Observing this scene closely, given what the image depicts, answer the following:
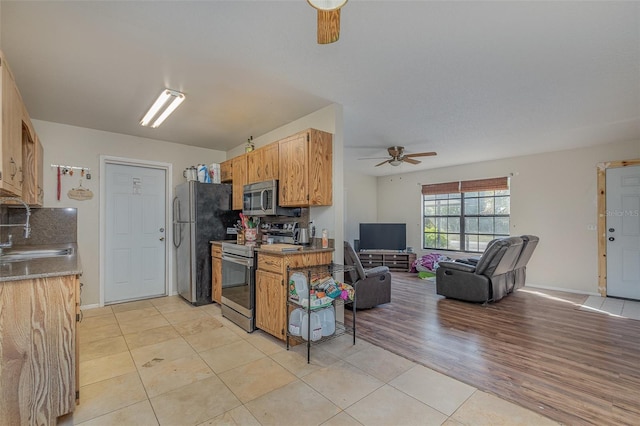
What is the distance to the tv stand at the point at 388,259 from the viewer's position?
713 centimetres

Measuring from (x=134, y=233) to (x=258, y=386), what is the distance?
3.43 metres

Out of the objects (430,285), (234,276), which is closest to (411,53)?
(234,276)

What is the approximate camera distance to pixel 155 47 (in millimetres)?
2158

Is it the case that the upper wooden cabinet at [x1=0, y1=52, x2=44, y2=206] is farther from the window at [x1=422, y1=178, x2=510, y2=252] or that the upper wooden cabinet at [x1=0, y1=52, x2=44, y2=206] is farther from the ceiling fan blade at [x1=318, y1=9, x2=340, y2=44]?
the window at [x1=422, y1=178, x2=510, y2=252]

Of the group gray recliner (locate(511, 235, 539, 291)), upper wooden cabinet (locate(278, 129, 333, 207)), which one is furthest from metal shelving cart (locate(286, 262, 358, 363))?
gray recliner (locate(511, 235, 539, 291))

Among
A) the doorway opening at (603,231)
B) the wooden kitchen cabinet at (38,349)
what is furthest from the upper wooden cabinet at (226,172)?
the doorway opening at (603,231)

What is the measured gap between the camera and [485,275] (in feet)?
13.9

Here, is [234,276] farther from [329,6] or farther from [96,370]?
[329,6]

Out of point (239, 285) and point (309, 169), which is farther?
point (239, 285)

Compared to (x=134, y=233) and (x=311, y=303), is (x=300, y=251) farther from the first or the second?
(x=134, y=233)

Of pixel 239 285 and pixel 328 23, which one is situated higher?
pixel 328 23

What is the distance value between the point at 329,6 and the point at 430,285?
5276 millimetres

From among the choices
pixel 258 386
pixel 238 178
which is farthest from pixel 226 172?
pixel 258 386

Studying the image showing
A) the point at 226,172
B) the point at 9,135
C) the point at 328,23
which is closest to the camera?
the point at 328,23
